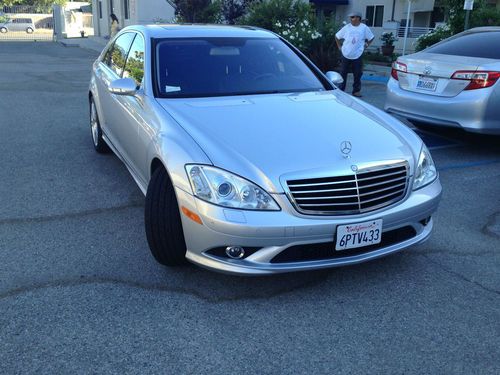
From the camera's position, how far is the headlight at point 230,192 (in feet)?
9.32

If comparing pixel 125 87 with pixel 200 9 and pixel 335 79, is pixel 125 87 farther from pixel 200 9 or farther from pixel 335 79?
pixel 200 9

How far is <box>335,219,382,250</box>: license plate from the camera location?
2914 millimetres

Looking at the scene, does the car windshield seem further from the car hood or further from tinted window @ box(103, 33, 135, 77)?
tinted window @ box(103, 33, 135, 77)

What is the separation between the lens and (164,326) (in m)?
2.84

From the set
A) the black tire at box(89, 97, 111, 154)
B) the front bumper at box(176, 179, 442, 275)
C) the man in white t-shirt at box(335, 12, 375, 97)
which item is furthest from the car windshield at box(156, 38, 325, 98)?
the man in white t-shirt at box(335, 12, 375, 97)

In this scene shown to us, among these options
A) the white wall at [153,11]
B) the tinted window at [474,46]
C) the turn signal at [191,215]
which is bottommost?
the turn signal at [191,215]

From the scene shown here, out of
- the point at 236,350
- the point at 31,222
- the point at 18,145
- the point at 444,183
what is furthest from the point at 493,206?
the point at 18,145

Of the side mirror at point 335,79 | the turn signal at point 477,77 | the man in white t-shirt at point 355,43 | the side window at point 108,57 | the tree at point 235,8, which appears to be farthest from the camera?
the tree at point 235,8

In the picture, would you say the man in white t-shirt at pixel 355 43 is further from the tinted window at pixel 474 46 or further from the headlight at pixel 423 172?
the headlight at pixel 423 172

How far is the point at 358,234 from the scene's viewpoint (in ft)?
9.72

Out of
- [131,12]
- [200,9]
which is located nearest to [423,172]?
[200,9]

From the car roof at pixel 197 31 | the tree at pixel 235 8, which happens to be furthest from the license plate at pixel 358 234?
the tree at pixel 235 8

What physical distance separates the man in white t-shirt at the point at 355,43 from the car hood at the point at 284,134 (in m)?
6.73

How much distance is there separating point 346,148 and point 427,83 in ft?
12.2
